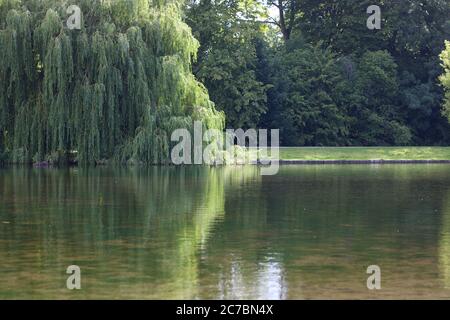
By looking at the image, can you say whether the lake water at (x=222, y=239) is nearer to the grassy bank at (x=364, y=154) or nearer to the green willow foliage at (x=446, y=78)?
the grassy bank at (x=364, y=154)

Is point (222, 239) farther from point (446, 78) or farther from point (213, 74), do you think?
point (446, 78)

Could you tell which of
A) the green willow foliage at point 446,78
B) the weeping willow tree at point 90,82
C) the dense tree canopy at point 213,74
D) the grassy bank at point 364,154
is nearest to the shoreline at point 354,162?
the grassy bank at point 364,154

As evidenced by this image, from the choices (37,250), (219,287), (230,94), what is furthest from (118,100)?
(219,287)

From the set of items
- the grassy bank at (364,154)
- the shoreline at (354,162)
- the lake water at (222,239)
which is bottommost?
the lake water at (222,239)

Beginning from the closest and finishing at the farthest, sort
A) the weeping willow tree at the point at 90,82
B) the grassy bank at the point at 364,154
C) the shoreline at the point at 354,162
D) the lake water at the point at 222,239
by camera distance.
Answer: the lake water at the point at 222,239
the weeping willow tree at the point at 90,82
the shoreline at the point at 354,162
the grassy bank at the point at 364,154

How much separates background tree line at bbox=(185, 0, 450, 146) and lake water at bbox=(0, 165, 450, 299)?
25.3 meters

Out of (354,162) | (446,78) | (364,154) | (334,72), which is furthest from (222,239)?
(334,72)

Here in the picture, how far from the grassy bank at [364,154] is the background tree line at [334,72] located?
417 centimetres

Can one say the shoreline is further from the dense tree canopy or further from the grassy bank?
the dense tree canopy

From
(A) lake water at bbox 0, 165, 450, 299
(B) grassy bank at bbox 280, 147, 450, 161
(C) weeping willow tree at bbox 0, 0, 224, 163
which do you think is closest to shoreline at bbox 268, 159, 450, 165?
(B) grassy bank at bbox 280, 147, 450, 161

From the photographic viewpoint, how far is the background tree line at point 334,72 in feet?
178

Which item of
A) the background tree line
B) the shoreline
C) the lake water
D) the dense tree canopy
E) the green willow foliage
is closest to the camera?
the lake water

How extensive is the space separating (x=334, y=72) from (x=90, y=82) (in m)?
23.5

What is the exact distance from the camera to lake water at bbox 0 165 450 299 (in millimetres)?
11531
